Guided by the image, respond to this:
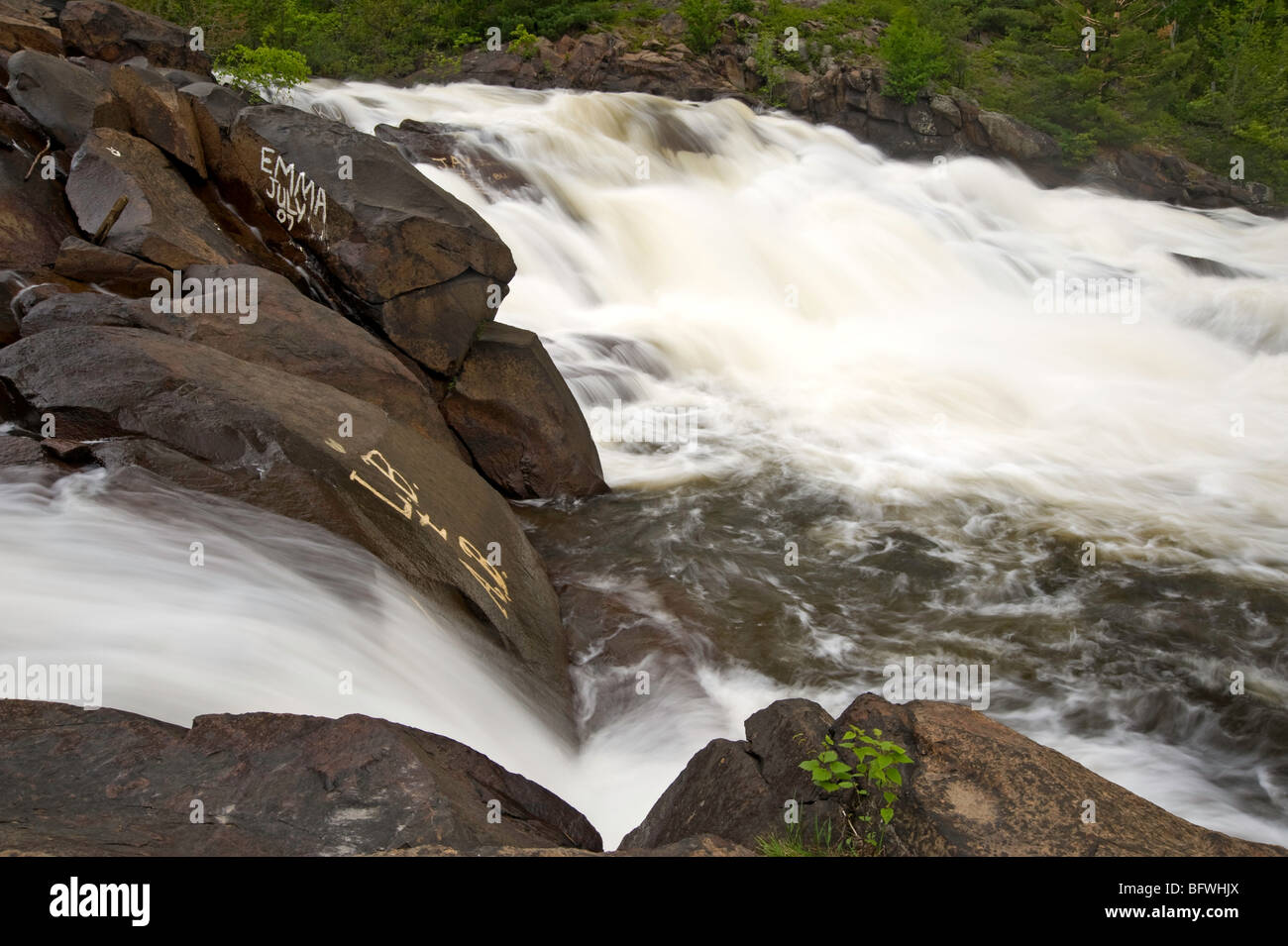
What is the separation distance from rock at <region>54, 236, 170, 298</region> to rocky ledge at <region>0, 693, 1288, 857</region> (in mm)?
4480

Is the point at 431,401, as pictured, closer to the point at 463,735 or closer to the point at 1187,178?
the point at 463,735

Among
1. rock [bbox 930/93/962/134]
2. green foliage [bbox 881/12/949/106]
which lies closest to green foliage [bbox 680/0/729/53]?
green foliage [bbox 881/12/949/106]

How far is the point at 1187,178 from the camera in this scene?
23391 millimetres

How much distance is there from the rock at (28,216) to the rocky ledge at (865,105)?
15.3m

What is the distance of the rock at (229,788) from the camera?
2883mm

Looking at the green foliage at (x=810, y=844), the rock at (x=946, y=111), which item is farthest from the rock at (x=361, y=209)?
the rock at (x=946, y=111)

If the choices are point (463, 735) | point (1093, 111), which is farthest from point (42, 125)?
point (1093, 111)

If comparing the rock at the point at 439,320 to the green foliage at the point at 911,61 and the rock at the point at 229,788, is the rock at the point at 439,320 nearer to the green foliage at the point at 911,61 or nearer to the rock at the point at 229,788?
the rock at the point at 229,788

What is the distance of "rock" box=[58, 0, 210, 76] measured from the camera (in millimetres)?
11172

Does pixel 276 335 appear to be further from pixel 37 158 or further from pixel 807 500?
pixel 807 500

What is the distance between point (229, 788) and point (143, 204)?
5.58 metres

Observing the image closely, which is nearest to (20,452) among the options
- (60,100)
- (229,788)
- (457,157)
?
(229,788)

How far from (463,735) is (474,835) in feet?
5.23
